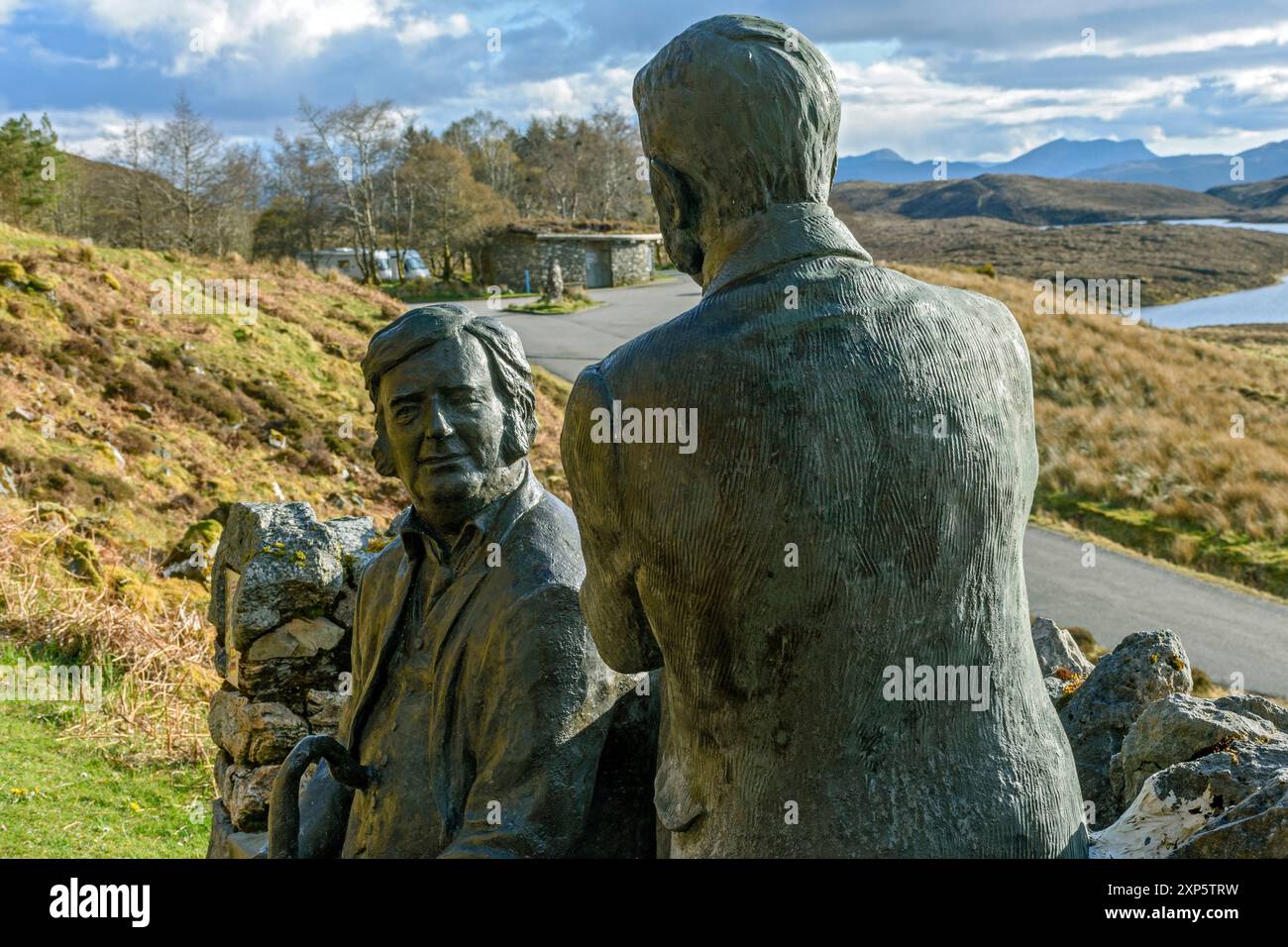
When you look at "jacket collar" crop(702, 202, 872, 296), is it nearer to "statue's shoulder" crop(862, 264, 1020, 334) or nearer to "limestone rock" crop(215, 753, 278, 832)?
"statue's shoulder" crop(862, 264, 1020, 334)

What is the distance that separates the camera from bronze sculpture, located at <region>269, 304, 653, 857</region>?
2680mm

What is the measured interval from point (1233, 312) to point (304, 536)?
46.9m

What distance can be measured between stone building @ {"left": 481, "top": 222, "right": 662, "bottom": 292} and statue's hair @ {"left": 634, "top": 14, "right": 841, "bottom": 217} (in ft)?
132

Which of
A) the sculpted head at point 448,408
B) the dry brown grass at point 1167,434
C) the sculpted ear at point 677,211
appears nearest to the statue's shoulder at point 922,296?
the sculpted ear at point 677,211

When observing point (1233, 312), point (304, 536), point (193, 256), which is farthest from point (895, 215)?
point (304, 536)

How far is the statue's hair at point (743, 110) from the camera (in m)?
2.08

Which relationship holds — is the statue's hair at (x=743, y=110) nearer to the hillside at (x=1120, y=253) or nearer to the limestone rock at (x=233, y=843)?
the limestone rock at (x=233, y=843)

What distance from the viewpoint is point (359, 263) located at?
45594 millimetres

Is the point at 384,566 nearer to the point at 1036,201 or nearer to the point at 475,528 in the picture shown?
the point at 475,528

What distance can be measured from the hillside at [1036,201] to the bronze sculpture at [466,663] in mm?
99503

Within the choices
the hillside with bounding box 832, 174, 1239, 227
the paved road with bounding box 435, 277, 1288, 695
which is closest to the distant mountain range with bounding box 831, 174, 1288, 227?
the hillside with bounding box 832, 174, 1239, 227

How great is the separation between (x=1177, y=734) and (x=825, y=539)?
69.1 inches
